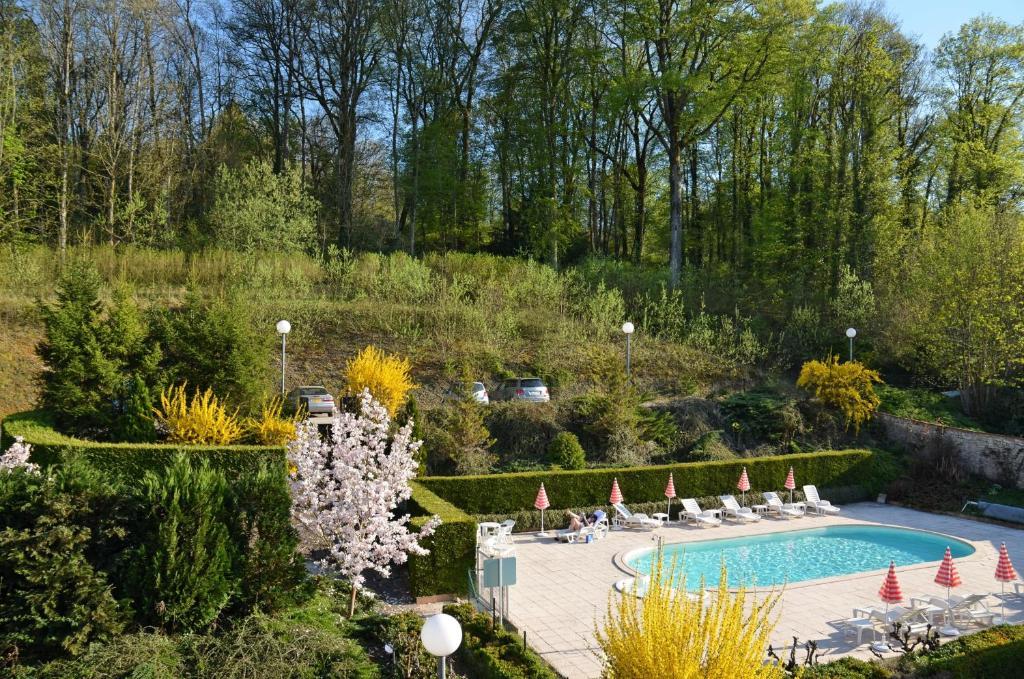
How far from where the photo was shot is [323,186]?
1391 inches

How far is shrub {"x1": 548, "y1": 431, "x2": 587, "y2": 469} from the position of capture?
57.8 ft

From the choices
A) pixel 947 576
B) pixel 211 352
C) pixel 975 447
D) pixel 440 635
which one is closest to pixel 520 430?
pixel 211 352

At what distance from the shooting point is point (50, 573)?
26.2ft

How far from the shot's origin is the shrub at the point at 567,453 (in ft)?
57.8

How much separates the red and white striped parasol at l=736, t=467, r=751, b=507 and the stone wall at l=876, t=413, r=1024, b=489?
18.2ft

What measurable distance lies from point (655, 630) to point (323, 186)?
108 ft

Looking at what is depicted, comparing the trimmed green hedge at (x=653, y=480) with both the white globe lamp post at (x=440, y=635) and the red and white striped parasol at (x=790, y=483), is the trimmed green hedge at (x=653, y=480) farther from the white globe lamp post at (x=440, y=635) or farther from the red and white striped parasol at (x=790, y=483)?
the white globe lamp post at (x=440, y=635)

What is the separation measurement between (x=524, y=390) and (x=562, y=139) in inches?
737

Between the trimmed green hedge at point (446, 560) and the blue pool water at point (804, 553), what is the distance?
12.7 ft

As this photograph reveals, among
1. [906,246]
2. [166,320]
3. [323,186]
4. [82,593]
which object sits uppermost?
[323,186]

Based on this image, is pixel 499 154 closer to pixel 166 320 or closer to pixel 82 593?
pixel 166 320

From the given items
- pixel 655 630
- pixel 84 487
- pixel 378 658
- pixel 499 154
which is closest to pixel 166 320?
pixel 84 487

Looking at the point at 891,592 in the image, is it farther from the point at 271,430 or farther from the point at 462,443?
the point at 271,430

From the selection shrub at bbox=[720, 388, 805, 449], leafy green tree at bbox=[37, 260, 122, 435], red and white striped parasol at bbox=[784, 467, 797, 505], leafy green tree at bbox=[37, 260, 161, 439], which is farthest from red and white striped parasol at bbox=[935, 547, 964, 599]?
leafy green tree at bbox=[37, 260, 122, 435]
